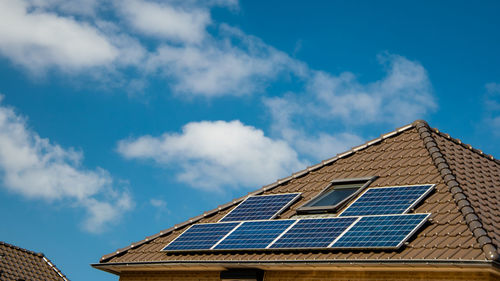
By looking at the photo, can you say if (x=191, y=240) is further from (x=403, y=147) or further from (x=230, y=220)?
(x=403, y=147)

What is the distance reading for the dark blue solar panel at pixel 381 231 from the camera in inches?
588

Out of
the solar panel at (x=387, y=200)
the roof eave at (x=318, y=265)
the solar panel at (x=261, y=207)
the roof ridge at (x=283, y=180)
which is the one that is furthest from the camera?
the roof ridge at (x=283, y=180)

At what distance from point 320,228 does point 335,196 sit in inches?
88.8

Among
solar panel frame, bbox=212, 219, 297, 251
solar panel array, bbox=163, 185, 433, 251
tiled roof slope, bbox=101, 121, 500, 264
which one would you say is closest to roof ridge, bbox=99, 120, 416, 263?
tiled roof slope, bbox=101, 121, 500, 264

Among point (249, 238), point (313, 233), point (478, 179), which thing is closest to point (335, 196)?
point (313, 233)

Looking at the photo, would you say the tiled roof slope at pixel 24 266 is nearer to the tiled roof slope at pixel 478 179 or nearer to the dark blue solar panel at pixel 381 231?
the dark blue solar panel at pixel 381 231

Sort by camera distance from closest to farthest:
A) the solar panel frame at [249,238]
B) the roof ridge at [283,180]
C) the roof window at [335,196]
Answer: the solar panel frame at [249,238], the roof window at [335,196], the roof ridge at [283,180]

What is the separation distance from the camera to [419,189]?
55.6ft

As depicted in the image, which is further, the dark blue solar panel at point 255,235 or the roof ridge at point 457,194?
the dark blue solar panel at point 255,235

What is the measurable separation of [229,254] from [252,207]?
286 cm

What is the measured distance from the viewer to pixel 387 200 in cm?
1709

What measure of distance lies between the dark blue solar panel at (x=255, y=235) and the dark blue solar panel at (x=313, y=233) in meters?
0.38

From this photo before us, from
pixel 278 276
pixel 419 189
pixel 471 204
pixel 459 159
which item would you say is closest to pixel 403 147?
pixel 459 159

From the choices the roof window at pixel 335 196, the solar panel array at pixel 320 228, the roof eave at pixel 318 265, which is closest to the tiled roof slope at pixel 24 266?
the roof eave at pixel 318 265
